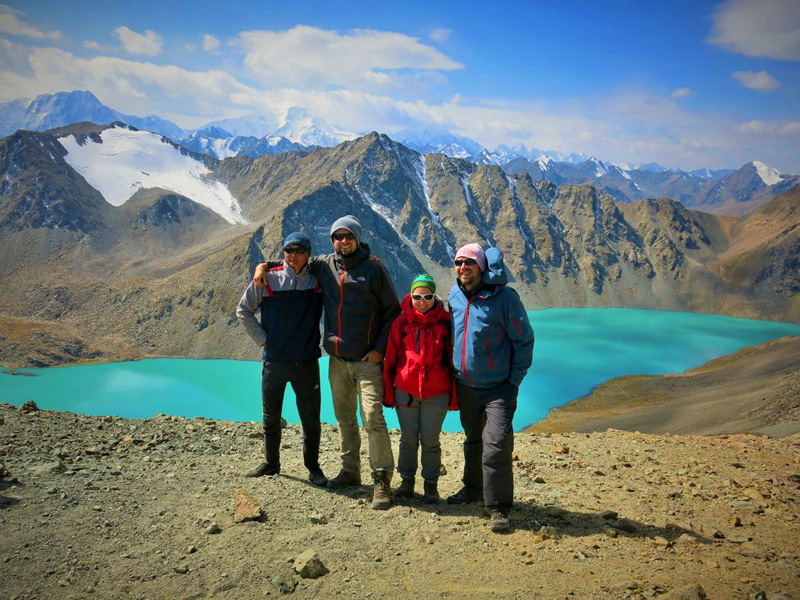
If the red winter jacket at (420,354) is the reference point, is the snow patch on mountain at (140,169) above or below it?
above

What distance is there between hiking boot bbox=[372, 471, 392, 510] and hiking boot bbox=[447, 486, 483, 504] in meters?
0.80

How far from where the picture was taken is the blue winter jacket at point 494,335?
536 cm

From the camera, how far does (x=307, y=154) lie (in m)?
144

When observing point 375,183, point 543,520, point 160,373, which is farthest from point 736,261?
point 543,520

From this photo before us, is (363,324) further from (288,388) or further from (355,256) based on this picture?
(288,388)

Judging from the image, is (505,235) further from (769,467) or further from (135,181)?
(769,467)

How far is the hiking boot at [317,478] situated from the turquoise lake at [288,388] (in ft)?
110

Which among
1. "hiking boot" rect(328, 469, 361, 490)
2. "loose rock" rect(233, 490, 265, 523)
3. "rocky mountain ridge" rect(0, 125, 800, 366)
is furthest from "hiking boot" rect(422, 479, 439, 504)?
"rocky mountain ridge" rect(0, 125, 800, 366)

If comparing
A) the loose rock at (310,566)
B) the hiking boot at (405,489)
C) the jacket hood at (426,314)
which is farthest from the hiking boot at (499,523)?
the jacket hood at (426,314)

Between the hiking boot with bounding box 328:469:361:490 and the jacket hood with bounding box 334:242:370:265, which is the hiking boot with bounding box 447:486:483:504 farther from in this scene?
the jacket hood with bounding box 334:242:370:265

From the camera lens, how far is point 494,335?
17.7 ft

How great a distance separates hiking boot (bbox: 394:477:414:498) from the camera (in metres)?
5.98

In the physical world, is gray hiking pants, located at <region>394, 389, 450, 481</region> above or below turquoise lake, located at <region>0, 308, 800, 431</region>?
above

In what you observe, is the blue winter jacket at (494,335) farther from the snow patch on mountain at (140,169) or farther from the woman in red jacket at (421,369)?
the snow patch on mountain at (140,169)
